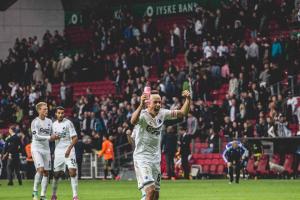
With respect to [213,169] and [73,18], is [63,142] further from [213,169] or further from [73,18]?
[73,18]

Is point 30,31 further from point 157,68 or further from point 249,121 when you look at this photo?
point 249,121

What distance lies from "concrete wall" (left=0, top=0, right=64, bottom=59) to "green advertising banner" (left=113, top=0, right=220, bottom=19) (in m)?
6.54

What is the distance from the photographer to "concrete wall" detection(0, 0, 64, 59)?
59.3 meters

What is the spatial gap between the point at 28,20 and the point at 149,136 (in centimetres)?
4411

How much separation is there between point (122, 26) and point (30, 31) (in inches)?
401

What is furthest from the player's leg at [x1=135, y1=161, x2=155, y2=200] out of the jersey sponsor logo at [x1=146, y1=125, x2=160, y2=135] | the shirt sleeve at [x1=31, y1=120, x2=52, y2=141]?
the shirt sleeve at [x1=31, y1=120, x2=52, y2=141]

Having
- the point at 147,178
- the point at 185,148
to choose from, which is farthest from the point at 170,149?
the point at 147,178

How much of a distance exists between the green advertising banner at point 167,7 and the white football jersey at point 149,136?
3346cm

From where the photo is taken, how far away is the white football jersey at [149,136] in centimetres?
1695

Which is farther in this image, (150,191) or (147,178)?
(147,178)

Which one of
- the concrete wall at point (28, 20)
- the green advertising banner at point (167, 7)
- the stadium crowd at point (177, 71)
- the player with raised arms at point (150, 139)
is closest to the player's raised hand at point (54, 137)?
the player with raised arms at point (150, 139)

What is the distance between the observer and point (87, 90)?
47375 millimetres

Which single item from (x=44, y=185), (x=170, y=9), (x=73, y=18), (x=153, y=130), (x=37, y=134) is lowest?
(x=44, y=185)

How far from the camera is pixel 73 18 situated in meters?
59.0
